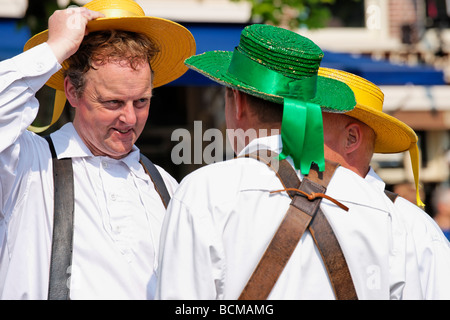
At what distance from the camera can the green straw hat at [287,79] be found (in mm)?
1944

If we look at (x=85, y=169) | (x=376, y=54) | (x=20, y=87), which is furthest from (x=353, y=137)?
(x=376, y=54)

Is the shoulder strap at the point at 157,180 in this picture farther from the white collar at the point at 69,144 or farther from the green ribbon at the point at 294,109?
the green ribbon at the point at 294,109

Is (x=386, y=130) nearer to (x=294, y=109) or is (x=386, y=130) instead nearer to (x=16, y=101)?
(x=294, y=109)

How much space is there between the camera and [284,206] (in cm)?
185

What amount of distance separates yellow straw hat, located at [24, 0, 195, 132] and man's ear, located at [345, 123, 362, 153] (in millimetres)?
804

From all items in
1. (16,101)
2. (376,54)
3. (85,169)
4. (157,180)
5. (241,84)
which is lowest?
(376,54)

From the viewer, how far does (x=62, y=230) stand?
89.2 inches

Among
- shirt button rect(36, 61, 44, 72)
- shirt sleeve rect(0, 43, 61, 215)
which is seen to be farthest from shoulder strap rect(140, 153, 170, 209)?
shirt button rect(36, 61, 44, 72)

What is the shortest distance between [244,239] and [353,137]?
113 cm

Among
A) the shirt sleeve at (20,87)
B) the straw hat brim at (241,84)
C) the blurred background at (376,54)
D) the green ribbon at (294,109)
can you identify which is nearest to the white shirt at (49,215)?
the shirt sleeve at (20,87)

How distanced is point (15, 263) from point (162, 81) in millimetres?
1220

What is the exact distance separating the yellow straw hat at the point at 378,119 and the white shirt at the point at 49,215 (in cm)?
100

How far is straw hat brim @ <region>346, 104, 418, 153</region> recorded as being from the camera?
8.90ft

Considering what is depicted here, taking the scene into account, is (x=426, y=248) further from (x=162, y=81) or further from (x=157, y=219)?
(x=162, y=81)
